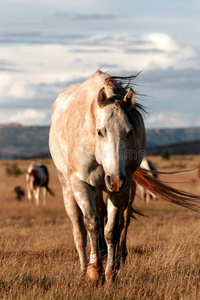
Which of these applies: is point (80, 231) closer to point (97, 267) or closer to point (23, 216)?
point (97, 267)

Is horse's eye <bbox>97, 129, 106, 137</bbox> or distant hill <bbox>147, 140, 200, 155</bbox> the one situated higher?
horse's eye <bbox>97, 129, 106, 137</bbox>

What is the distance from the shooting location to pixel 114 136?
4.11 meters

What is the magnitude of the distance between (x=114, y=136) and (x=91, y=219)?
106cm

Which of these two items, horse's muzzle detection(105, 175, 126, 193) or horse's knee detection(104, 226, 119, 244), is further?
horse's knee detection(104, 226, 119, 244)

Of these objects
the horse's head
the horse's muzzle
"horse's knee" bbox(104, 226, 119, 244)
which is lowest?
"horse's knee" bbox(104, 226, 119, 244)

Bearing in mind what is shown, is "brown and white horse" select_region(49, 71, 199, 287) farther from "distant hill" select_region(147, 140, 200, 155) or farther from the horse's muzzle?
"distant hill" select_region(147, 140, 200, 155)

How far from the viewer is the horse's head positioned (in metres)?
Result: 4.04

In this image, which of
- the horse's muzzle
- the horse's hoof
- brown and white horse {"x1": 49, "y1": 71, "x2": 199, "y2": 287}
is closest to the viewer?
the horse's muzzle

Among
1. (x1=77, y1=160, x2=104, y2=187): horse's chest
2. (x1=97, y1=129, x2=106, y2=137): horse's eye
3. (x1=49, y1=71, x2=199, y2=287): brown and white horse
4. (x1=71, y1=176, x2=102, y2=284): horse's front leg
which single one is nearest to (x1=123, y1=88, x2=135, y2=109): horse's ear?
(x1=49, y1=71, x2=199, y2=287): brown and white horse

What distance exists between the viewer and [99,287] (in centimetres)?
441

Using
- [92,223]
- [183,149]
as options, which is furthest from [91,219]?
[183,149]

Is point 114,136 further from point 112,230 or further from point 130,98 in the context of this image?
point 112,230

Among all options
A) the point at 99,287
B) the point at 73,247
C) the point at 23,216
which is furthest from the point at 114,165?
the point at 23,216

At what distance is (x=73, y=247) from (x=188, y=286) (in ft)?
9.98
